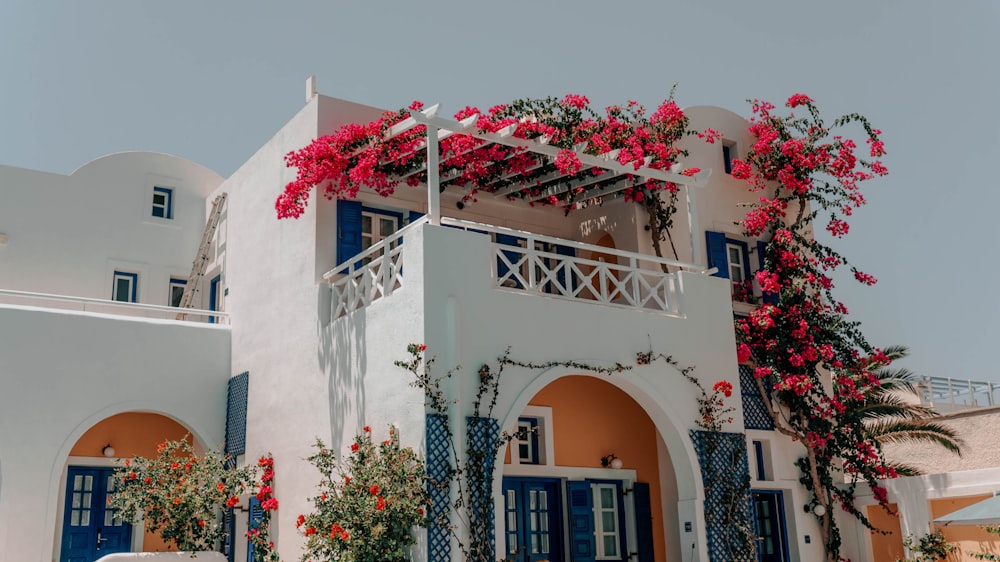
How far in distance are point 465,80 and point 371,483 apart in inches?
1053

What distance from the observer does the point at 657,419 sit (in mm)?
11820

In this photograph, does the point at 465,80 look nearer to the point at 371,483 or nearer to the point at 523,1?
the point at 523,1

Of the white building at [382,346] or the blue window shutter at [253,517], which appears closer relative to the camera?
the white building at [382,346]

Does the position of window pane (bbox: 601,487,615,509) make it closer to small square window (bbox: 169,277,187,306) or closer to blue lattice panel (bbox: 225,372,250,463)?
blue lattice panel (bbox: 225,372,250,463)

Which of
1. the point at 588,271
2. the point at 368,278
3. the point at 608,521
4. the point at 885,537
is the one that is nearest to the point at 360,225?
the point at 368,278

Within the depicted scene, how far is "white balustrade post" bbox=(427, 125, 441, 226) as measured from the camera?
34.4ft

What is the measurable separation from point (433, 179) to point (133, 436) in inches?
296

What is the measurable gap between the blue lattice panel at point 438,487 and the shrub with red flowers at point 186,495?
3.31 m

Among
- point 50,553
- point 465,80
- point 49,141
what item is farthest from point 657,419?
point 49,141

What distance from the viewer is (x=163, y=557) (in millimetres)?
11656

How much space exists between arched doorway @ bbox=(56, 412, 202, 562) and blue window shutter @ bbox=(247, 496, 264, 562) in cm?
208

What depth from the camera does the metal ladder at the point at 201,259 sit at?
52.9 feet

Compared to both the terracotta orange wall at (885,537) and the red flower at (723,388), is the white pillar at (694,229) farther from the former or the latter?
the terracotta orange wall at (885,537)

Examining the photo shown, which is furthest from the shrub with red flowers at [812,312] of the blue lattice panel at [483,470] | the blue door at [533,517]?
the blue lattice panel at [483,470]
